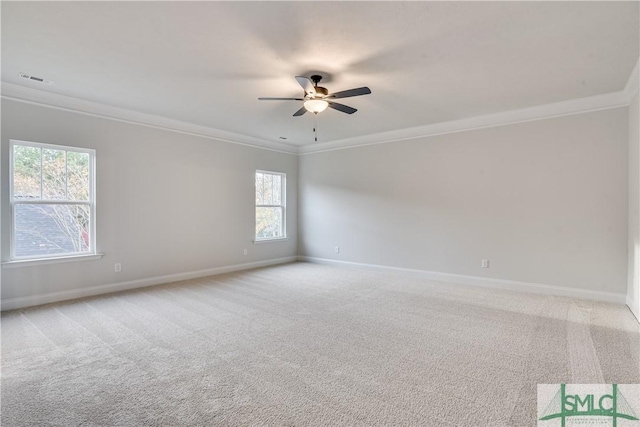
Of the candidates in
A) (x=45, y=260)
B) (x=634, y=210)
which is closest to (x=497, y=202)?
(x=634, y=210)

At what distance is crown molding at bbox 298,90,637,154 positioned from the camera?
4.19m

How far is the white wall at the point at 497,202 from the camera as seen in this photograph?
425cm

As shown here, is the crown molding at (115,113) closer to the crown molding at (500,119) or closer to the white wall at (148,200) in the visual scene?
the white wall at (148,200)

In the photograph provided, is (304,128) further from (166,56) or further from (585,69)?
(585,69)

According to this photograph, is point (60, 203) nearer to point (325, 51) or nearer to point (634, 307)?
point (325, 51)

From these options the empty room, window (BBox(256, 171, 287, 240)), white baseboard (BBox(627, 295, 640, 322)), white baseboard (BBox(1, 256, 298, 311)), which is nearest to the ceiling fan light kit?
the empty room

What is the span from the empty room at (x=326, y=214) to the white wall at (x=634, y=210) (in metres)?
0.06

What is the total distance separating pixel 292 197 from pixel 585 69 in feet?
18.1

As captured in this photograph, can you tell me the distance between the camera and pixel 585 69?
11.1 ft

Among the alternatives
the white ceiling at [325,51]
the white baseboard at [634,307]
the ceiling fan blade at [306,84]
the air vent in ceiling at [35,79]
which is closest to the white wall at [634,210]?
the white baseboard at [634,307]

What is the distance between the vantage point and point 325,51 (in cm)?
301

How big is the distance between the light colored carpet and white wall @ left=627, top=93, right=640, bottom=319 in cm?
27

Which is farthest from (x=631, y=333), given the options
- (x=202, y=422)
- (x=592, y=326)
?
(x=202, y=422)

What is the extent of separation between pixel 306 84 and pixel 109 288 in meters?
4.08
